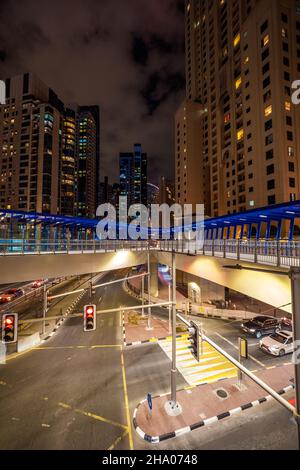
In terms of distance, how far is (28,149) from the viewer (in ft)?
320

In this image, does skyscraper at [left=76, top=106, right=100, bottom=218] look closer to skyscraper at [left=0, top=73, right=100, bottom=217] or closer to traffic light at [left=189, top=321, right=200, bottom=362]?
skyscraper at [left=0, top=73, right=100, bottom=217]

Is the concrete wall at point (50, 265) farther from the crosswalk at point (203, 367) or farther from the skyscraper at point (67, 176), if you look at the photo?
the skyscraper at point (67, 176)

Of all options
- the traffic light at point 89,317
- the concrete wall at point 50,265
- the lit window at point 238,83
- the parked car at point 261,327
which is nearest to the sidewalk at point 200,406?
the traffic light at point 89,317

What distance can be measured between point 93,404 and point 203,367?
7.41 m

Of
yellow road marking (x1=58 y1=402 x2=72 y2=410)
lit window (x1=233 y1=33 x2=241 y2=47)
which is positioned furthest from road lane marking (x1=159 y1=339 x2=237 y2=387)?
lit window (x1=233 y1=33 x2=241 y2=47)

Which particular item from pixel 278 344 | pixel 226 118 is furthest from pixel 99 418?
pixel 226 118

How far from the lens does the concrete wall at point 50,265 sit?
49.9ft

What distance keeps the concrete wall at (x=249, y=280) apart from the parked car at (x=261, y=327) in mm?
7062

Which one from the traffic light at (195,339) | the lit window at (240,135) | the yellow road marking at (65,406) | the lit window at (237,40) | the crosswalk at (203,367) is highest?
the lit window at (237,40)

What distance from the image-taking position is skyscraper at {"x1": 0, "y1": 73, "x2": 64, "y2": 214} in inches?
3740

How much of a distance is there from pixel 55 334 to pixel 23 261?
8.67m

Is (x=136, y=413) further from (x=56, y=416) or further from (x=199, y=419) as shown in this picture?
(x=56, y=416)

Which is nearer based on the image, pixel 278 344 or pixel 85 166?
pixel 278 344

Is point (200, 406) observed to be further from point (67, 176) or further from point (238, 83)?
point (67, 176)
